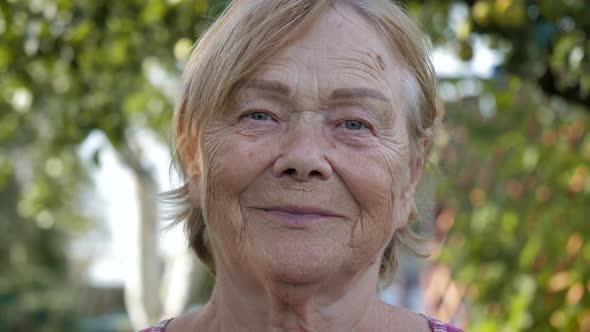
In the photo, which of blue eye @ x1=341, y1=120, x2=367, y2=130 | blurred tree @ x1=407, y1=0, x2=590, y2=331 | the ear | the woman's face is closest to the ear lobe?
the ear

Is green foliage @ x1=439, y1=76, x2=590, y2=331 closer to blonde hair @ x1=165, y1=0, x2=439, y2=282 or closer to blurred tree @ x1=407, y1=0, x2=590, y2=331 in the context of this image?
blurred tree @ x1=407, y1=0, x2=590, y2=331

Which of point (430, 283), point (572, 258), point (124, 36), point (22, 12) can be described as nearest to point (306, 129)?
point (124, 36)

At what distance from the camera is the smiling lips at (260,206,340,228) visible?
1.77 m

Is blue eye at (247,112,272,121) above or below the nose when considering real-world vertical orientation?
above

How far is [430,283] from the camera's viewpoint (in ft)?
25.5

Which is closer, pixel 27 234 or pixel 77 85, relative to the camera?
pixel 77 85

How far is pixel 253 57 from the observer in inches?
72.4

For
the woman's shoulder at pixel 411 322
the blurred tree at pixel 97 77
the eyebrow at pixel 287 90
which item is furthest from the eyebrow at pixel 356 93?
Result: the blurred tree at pixel 97 77

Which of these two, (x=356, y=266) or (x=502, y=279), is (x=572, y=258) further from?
(x=356, y=266)

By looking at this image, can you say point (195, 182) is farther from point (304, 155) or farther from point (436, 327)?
point (436, 327)

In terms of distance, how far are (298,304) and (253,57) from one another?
0.55 meters

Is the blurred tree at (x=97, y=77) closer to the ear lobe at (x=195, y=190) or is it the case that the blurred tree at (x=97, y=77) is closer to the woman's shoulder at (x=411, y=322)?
the ear lobe at (x=195, y=190)

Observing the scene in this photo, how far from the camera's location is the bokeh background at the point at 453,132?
3768mm

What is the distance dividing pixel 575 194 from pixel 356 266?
468cm
